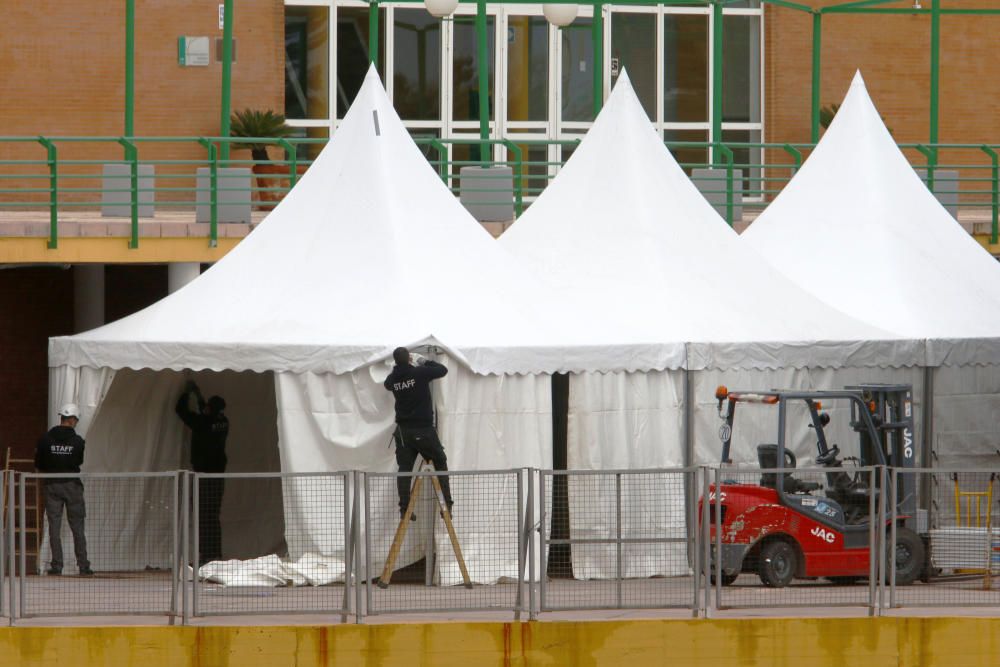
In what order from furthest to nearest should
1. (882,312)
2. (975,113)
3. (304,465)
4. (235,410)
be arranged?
(975,113)
(235,410)
(882,312)
(304,465)

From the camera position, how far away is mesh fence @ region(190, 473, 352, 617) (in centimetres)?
1266

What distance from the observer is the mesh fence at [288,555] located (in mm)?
12656

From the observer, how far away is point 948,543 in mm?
14273

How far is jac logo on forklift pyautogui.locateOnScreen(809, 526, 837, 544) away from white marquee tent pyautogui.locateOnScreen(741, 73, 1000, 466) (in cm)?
299

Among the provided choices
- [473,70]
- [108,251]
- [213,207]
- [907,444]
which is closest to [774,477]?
[907,444]

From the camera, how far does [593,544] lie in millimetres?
13344

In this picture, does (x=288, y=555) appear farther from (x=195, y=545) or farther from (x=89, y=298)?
(x=89, y=298)

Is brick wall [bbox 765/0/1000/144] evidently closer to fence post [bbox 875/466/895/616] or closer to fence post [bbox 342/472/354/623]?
fence post [bbox 875/466/895/616]

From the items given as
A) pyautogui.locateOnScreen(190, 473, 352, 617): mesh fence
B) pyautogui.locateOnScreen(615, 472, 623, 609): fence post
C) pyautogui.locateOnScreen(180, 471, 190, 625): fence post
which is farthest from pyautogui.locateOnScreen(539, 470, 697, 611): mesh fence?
pyautogui.locateOnScreen(180, 471, 190, 625): fence post

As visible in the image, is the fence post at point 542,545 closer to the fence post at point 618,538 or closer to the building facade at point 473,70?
the fence post at point 618,538

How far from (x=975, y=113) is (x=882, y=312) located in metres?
16.2

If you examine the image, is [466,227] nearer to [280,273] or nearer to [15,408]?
[280,273]

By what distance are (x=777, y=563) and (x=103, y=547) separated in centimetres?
554

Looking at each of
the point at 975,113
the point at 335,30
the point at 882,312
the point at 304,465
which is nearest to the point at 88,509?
the point at 304,465
